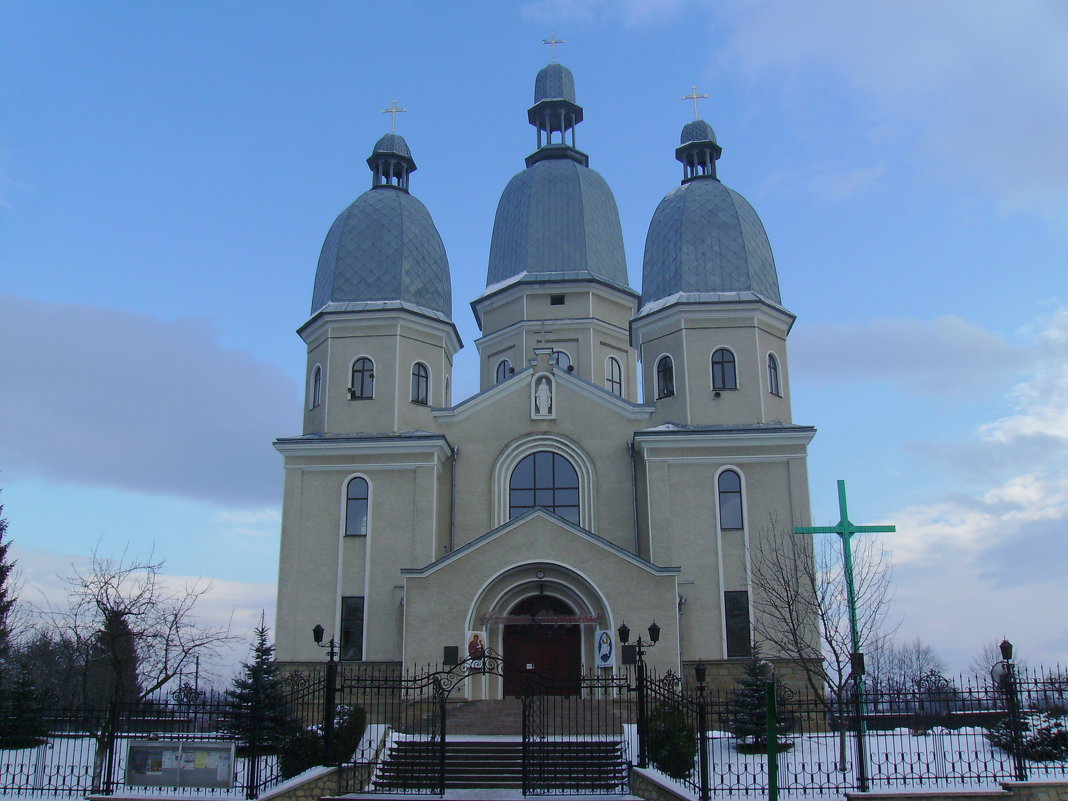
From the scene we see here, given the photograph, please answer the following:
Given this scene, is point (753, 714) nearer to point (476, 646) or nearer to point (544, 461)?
point (476, 646)

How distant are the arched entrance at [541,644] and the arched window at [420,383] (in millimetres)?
7054

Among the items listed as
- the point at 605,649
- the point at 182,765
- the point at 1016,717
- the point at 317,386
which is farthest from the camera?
the point at 317,386

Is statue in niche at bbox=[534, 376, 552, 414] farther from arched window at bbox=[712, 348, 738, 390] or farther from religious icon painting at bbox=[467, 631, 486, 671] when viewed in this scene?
religious icon painting at bbox=[467, 631, 486, 671]

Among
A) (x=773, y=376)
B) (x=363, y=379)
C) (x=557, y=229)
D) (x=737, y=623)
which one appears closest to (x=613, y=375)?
(x=557, y=229)

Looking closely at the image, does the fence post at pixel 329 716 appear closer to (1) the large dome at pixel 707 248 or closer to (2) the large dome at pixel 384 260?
(2) the large dome at pixel 384 260

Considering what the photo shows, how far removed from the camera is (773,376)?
2694cm

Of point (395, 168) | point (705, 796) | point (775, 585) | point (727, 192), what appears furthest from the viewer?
point (395, 168)

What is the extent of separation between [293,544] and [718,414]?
450 inches

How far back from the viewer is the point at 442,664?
2220 cm

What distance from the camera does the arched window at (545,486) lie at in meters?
26.0

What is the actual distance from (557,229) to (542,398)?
7.81 meters

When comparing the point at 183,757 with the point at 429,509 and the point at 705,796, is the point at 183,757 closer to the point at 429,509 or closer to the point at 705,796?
the point at 705,796

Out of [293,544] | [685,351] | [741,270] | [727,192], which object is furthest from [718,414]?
[293,544]

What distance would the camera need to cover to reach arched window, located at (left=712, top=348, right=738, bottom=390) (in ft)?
86.3
